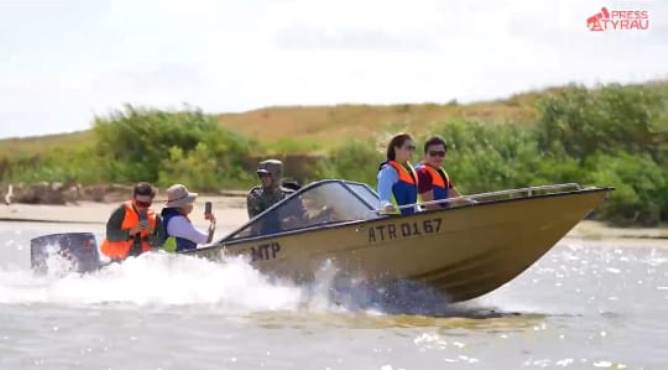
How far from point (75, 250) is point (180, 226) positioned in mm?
1025

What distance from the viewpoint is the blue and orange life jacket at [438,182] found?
13.5 meters

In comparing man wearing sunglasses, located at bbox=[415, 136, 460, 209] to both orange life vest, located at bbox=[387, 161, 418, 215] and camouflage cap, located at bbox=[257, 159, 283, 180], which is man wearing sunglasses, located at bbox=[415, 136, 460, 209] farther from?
camouflage cap, located at bbox=[257, 159, 283, 180]

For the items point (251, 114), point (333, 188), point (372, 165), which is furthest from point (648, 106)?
point (251, 114)

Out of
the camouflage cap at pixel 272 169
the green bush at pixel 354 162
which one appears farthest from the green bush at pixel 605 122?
the camouflage cap at pixel 272 169

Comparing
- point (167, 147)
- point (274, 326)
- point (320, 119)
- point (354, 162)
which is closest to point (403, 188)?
point (274, 326)

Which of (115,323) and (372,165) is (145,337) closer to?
(115,323)

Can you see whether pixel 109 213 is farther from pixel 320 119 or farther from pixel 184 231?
pixel 320 119

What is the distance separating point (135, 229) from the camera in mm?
13781

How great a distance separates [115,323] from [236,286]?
1338mm

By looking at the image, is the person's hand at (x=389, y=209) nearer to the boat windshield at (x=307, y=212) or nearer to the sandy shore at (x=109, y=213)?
the boat windshield at (x=307, y=212)

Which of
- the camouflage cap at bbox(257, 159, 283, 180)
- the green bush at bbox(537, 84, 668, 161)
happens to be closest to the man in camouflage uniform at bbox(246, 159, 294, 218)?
the camouflage cap at bbox(257, 159, 283, 180)

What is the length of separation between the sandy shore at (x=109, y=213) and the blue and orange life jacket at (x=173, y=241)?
11880mm

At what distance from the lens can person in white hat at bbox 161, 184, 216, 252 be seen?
13609 mm

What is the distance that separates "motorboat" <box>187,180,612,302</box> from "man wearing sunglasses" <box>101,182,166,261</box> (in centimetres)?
79
